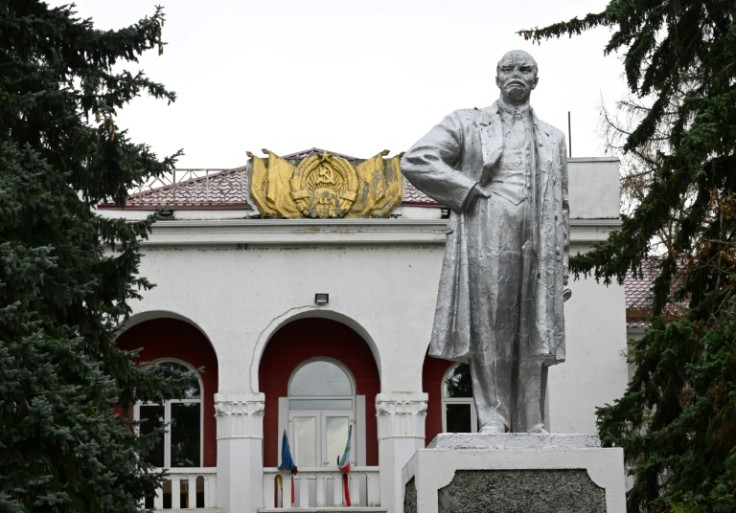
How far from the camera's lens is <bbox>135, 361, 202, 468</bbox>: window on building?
2662cm

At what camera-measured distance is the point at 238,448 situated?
24.7m

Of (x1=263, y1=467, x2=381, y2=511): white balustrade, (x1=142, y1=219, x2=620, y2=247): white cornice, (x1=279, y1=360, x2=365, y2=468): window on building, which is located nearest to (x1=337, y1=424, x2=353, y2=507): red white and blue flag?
(x1=263, y1=467, x2=381, y2=511): white balustrade

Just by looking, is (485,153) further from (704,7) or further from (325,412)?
(325,412)

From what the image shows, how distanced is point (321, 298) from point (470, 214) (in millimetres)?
17214

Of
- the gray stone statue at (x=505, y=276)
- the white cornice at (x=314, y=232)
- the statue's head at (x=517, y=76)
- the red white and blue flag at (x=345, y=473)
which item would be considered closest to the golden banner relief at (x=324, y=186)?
the white cornice at (x=314, y=232)

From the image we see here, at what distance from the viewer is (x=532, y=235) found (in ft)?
26.9

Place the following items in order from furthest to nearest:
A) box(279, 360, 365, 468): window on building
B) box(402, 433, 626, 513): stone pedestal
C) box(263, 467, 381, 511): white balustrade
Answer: box(279, 360, 365, 468): window on building → box(263, 467, 381, 511): white balustrade → box(402, 433, 626, 513): stone pedestal

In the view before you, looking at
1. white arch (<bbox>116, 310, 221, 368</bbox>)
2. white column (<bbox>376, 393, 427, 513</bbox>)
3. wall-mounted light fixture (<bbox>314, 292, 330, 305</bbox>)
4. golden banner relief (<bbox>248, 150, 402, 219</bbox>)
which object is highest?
Answer: golden banner relief (<bbox>248, 150, 402, 219</bbox>)

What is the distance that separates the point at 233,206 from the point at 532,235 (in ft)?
57.8

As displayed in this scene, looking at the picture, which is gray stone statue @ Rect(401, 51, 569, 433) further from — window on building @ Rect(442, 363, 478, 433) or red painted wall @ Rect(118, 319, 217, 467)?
red painted wall @ Rect(118, 319, 217, 467)

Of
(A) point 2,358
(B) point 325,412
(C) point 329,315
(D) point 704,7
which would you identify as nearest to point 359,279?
(C) point 329,315

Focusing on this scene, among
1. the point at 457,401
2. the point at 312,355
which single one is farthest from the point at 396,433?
the point at 312,355

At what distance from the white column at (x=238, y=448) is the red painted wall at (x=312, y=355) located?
216 cm

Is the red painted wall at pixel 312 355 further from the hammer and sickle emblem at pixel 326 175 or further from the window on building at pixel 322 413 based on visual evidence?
the hammer and sickle emblem at pixel 326 175
